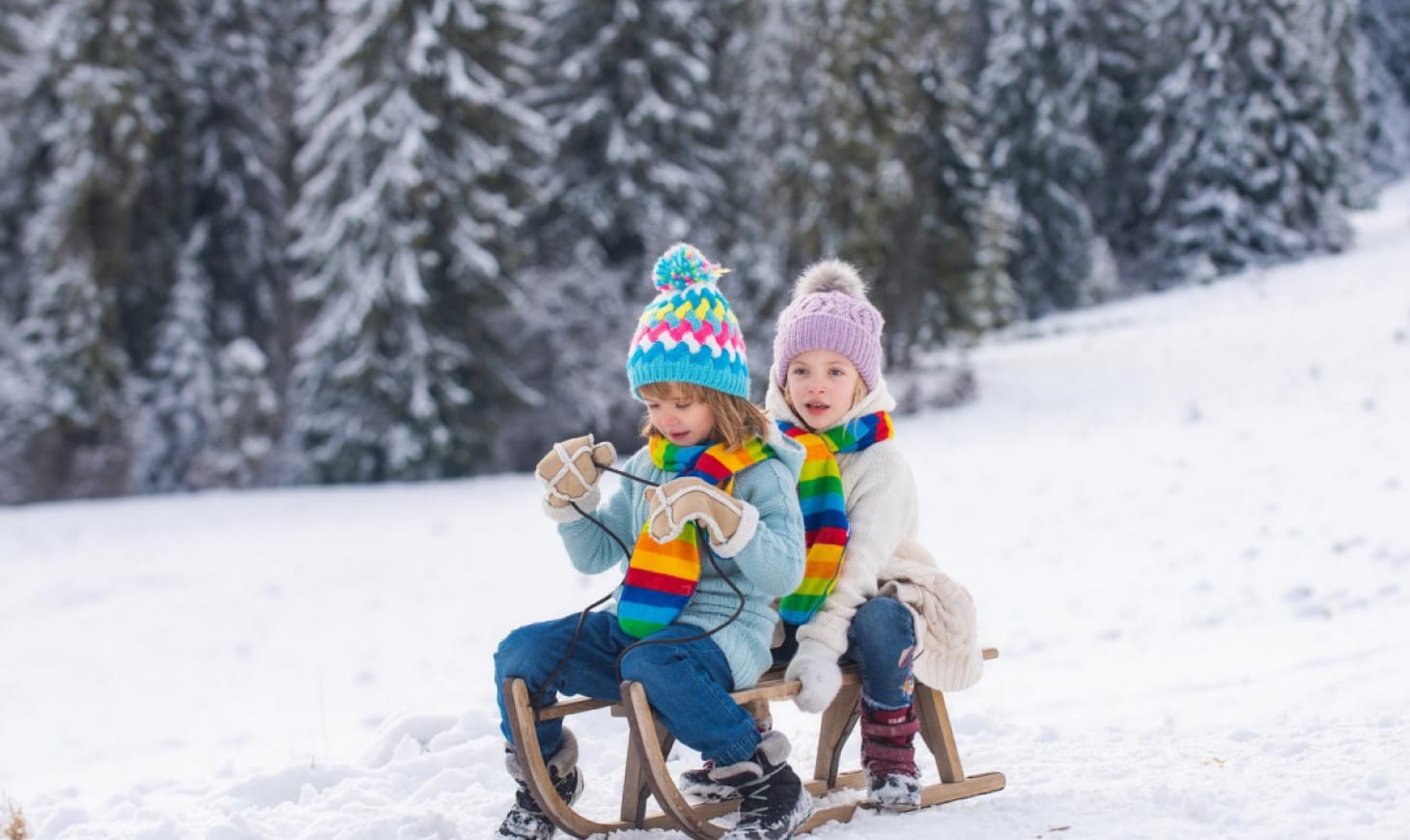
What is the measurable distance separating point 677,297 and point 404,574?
8965mm

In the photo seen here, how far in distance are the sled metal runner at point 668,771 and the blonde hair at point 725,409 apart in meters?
0.68

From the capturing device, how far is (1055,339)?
2386 centimetres

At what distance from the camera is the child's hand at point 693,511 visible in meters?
3.06

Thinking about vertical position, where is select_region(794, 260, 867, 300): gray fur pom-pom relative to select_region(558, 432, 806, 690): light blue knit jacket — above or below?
above

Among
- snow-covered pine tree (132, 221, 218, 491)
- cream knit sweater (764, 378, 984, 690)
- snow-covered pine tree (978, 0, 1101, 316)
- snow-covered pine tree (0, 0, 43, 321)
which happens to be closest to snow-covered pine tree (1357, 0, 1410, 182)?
snow-covered pine tree (978, 0, 1101, 316)

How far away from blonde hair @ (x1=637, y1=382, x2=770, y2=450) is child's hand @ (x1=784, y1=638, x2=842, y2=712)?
1.97ft

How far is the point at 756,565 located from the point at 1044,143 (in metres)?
28.2

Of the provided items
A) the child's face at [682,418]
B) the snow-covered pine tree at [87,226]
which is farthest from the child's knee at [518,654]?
the snow-covered pine tree at [87,226]

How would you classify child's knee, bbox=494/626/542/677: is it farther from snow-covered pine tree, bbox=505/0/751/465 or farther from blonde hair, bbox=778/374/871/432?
snow-covered pine tree, bbox=505/0/751/465

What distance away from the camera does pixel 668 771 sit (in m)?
3.49

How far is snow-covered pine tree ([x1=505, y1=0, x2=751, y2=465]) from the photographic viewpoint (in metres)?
19.3

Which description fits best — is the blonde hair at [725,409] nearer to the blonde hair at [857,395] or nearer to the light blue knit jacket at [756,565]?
the light blue knit jacket at [756,565]

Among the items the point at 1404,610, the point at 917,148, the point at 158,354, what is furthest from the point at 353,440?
the point at 1404,610

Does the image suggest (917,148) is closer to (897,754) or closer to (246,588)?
(246,588)
